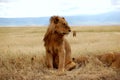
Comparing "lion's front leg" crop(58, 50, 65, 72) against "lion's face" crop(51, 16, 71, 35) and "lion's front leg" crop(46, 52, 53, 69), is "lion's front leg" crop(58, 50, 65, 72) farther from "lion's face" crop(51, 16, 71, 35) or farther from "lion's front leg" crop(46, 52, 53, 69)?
"lion's face" crop(51, 16, 71, 35)

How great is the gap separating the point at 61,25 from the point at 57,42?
1.46 feet

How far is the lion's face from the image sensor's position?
9.79m

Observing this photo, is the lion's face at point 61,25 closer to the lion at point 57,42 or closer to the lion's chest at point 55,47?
the lion at point 57,42

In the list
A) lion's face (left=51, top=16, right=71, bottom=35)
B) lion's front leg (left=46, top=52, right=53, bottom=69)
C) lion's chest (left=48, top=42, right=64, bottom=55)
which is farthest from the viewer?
lion's front leg (left=46, top=52, right=53, bottom=69)

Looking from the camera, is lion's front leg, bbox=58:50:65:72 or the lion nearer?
the lion

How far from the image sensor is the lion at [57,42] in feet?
32.3

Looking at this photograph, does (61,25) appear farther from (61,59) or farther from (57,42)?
(61,59)

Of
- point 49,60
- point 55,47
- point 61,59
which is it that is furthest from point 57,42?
point 49,60

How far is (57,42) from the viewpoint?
32.7ft

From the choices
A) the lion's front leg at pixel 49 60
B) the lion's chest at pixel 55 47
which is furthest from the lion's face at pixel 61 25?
the lion's front leg at pixel 49 60

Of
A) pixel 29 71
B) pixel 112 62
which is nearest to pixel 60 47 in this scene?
pixel 29 71

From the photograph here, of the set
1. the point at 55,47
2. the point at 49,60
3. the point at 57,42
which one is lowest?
the point at 49,60

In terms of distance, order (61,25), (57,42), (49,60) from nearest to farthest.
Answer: (61,25) → (57,42) → (49,60)

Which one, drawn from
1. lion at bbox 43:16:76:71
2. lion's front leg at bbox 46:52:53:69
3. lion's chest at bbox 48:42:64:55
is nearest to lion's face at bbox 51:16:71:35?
lion at bbox 43:16:76:71
